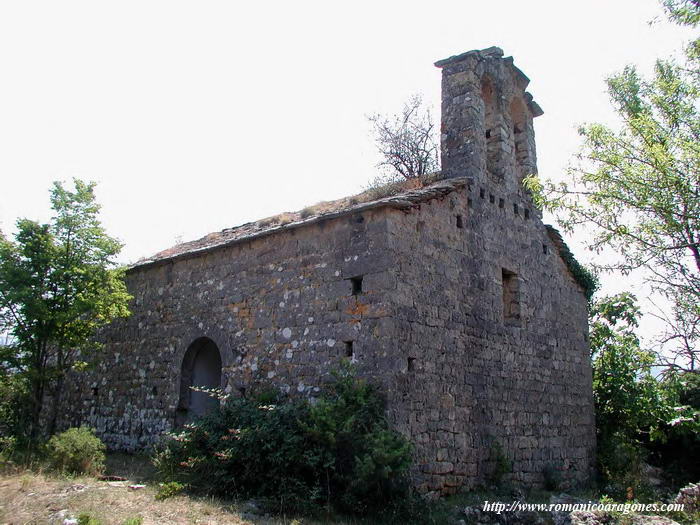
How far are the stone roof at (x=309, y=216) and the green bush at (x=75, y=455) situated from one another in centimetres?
407

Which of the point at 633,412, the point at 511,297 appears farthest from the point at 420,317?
the point at 633,412

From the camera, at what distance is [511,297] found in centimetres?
1238

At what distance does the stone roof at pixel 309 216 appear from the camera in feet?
32.6

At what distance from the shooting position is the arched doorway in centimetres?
1238

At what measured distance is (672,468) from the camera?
14664mm

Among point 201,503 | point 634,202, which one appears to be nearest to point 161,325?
point 201,503

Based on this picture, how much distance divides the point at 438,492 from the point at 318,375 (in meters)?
2.51

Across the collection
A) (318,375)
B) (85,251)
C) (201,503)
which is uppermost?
(85,251)

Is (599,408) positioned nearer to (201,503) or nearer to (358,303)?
(358,303)

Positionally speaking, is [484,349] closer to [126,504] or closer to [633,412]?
[633,412]

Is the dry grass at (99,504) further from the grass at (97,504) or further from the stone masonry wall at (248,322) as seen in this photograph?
the stone masonry wall at (248,322)

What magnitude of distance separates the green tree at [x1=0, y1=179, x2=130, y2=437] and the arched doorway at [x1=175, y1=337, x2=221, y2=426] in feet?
6.00

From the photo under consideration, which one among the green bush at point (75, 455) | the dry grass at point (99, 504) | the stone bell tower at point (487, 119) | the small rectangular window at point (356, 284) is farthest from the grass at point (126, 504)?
the stone bell tower at point (487, 119)

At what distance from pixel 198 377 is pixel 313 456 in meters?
4.95
